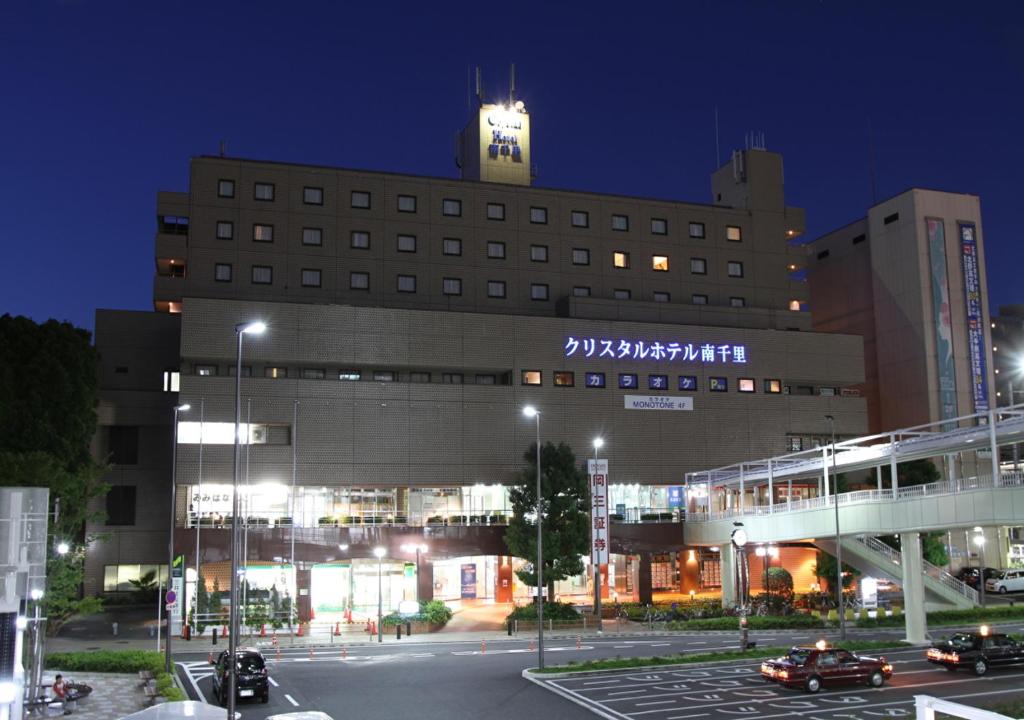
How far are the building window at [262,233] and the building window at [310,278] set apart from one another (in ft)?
10.2

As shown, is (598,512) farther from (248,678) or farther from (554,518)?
(248,678)

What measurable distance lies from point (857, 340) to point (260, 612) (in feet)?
161

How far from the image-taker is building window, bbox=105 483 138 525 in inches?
2643

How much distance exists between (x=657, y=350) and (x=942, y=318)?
2639 centimetres

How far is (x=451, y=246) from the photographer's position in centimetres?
7138

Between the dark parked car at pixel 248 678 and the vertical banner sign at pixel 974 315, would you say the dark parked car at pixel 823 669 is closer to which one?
the dark parked car at pixel 248 678

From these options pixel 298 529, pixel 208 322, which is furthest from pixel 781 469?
pixel 208 322

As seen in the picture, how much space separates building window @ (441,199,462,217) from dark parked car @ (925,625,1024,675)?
45.0 m

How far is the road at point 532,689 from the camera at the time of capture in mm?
29781

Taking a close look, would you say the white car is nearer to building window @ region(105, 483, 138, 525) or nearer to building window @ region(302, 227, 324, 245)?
building window @ region(302, 227, 324, 245)

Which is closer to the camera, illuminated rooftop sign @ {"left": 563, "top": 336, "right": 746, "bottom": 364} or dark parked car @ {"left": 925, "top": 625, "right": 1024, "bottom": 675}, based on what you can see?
dark parked car @ {"left": 925, "top": 625, "right": 1024, "bottom": 675}

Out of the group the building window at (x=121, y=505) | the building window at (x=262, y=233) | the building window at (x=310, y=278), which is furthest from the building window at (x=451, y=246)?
the building window at (x=121, y=505)

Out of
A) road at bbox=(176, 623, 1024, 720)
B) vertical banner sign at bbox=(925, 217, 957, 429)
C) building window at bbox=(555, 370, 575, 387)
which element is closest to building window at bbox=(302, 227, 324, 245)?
building window at bbox=(555, 370, 575, 387)

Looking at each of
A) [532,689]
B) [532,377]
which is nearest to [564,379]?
[532,377]
